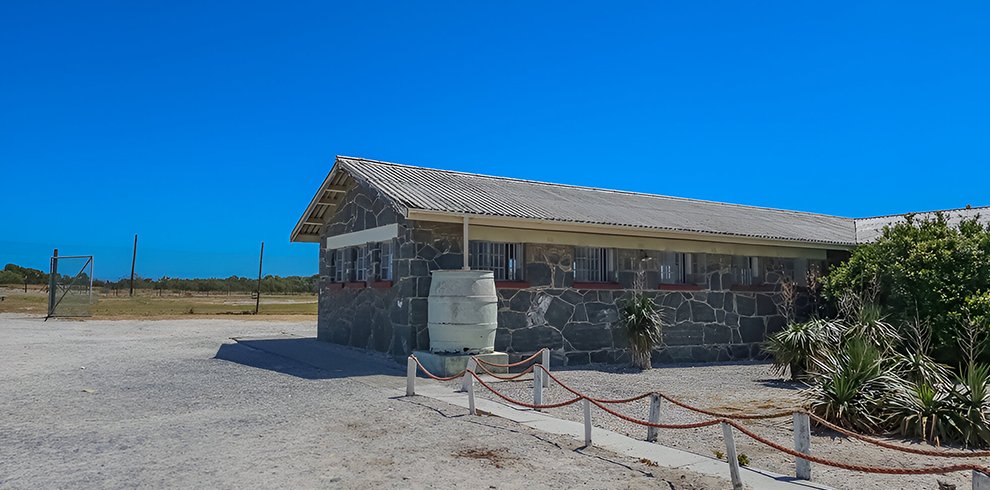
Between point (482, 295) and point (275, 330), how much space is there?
39.8 ft

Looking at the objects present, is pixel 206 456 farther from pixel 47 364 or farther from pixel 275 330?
pixel 275 330

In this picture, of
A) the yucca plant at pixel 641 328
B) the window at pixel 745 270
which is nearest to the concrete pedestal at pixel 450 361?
the yucca plant at pixel 641 328

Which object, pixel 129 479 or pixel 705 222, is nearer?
pixel 129 479

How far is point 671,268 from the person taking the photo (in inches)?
615

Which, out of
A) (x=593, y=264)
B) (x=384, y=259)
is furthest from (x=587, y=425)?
(x=384, y=259)

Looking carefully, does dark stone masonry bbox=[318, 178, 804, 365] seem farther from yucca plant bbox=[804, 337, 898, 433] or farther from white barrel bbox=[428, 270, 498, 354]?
yucca plant bbox=[804, 337, 898, 433]

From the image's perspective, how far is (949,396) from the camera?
7.99m

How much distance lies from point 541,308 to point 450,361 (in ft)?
8.83

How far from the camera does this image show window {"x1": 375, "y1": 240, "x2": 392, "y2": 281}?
14234mm

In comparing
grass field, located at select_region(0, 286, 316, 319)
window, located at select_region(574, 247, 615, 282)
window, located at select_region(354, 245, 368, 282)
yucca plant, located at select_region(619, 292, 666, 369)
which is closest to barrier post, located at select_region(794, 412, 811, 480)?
yucca plant, located at select_region(619, 292, 666, 369)

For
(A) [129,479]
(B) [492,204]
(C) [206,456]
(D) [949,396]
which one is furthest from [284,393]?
(D) [949,396]

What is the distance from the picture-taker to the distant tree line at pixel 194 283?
70562 millimetres

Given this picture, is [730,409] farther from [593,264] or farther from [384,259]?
[384,259]

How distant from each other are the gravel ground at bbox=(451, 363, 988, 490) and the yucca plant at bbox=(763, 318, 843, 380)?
14.8 inches
